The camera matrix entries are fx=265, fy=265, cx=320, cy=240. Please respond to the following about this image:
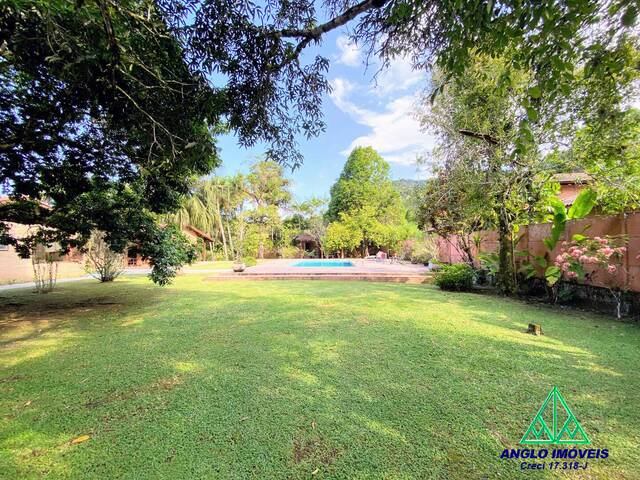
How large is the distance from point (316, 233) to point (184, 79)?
78.3 feet

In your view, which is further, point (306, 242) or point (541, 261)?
point (306, 242)

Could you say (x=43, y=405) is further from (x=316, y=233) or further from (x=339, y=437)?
(x=316, y=233)

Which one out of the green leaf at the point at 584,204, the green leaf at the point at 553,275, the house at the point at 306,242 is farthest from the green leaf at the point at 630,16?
the house at the point at 306,242

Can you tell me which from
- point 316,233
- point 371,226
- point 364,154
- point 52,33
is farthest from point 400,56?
point 364,154

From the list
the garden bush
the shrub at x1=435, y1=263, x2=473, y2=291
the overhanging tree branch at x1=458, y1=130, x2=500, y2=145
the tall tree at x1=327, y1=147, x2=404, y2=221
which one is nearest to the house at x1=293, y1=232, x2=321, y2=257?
the tall tree at x1=327, y1=147, x2=404, y2=221

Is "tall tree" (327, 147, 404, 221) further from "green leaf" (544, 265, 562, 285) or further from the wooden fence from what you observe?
"green leaf" (544, 265, 562, 285)

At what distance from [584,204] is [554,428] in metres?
5.83

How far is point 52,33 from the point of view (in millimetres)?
2621

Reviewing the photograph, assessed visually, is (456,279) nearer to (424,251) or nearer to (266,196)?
(424,251)

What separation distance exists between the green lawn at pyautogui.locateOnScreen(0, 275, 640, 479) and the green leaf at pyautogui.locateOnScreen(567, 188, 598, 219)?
227 centimetres

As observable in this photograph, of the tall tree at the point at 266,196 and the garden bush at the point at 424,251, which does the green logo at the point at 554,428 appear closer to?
the garden bush at the point at 424,251

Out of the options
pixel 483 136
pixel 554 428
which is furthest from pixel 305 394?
pixel 483 136

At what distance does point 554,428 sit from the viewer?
6.93 ft

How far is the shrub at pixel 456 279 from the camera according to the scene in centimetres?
831
